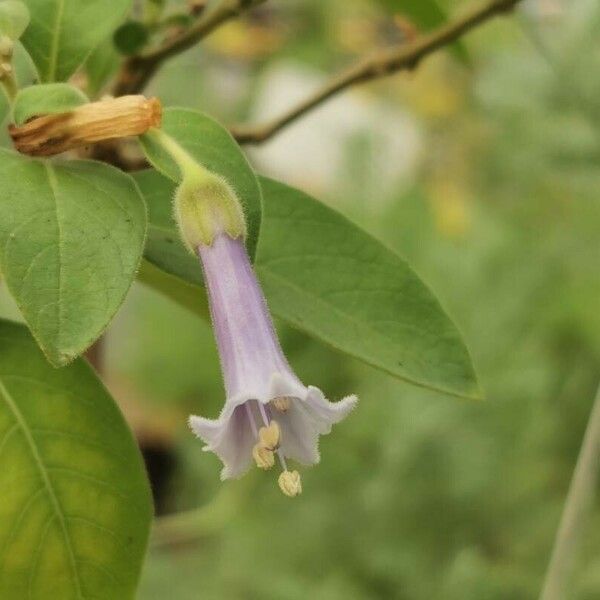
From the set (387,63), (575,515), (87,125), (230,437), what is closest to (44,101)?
(87,125)

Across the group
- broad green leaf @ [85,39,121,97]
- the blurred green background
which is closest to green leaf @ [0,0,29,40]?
broad green leaf @ [85,39,121,97]

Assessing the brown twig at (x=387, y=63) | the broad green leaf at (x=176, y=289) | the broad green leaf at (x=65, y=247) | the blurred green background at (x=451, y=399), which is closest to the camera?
the broad green leaf at (x=65, y=247)

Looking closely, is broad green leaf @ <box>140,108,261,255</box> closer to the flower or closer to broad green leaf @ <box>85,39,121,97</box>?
the flower

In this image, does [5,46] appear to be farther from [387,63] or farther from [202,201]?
[387,63]

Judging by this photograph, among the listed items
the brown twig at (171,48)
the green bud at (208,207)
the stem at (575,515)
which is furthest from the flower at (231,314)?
the stem at (575,515)

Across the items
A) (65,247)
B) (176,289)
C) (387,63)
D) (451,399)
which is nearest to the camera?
(65,247)

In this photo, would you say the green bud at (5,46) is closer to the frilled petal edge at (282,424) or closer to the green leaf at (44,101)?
the green leaf at (44,101)
